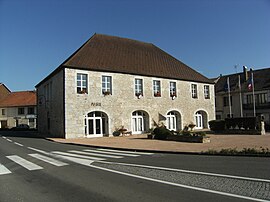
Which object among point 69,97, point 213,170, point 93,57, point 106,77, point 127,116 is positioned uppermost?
point 93,57

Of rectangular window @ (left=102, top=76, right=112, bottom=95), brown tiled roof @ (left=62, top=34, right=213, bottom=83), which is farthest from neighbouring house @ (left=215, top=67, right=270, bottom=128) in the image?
rectangular window @ (left=102, top=76, right=112, bottom=95)

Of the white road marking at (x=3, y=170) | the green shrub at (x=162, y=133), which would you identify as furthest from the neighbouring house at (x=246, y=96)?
the white road marking at (x=3, y=170)

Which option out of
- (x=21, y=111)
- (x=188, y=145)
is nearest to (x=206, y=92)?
(x=188, y=145)

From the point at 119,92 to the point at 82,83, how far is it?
155 inches

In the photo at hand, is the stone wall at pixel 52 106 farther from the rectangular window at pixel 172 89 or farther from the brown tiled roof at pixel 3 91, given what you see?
the brown tiled roof at pixel 3 91

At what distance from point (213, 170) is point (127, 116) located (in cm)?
1955

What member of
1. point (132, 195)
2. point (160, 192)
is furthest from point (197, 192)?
point (132, 195)

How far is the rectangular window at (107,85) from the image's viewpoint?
26.2 metres

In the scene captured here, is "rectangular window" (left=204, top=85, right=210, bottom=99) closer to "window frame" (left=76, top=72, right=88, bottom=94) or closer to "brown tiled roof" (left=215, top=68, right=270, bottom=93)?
"brown tiled roof" (left=215, top=68, right=270, bottom=93)

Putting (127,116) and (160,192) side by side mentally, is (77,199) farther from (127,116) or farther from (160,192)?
(127,116)

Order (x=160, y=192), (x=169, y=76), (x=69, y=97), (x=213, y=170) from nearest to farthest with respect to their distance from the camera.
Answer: (x=160, y=192) < (x=213, y=170) < (x=69, y=97) < (x=169, y=76)

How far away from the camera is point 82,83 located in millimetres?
25016

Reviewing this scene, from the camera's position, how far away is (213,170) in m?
8.15

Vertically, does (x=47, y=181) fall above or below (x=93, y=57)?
below
